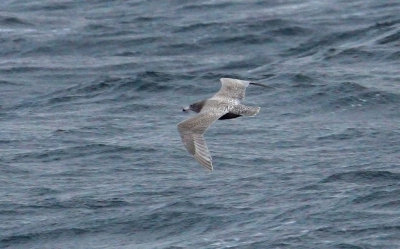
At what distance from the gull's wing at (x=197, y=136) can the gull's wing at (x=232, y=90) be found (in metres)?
1.82

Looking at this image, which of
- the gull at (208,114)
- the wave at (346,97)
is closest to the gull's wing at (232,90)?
the gull at (208,114)

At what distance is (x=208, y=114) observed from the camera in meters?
18.5

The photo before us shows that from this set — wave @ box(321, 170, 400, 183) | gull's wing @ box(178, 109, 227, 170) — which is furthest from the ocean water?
gull's wing @ box(178, 109, 227, 170)

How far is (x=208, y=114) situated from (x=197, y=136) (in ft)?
2.58

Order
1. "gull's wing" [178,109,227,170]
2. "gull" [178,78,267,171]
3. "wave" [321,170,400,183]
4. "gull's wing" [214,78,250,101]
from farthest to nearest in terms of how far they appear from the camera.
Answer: "wave" [321,170,400,183] < "gull's wing" [214,78,250,101] < "gull" [178,78,267,171] < "gull's wing" [178,109,227,170]

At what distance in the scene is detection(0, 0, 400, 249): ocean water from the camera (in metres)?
20.5

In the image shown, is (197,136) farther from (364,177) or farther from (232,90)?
(364,177)

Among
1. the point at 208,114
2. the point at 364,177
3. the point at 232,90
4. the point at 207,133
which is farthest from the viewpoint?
the point at 207,133

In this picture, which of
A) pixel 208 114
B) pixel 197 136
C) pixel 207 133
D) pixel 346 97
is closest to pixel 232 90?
pixel 208 114

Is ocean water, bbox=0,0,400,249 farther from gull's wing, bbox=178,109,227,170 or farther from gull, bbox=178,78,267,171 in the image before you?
gull's wing, bbox=178,109,227,170

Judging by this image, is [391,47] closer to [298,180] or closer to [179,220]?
[298,180]

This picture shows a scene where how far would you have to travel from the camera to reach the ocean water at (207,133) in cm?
2052

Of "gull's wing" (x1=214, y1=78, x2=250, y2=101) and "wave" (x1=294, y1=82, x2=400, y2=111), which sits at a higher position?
"gull's wing" (x1=214, y1=78, x2=250, y2=101)

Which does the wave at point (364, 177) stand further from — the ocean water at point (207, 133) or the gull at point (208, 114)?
the gull at point (208, 114)
